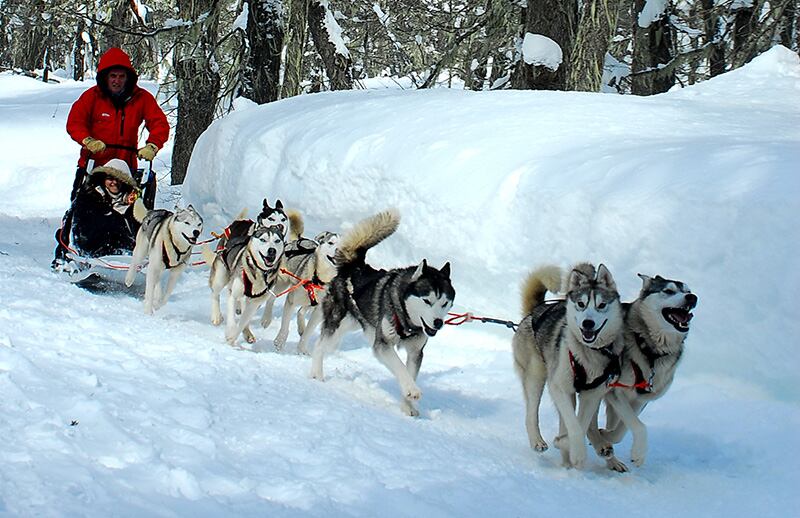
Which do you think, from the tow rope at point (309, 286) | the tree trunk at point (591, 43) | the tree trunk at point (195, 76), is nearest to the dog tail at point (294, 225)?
the tow rope at point (309, 286)

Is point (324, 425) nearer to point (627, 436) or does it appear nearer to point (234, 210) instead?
point (627, 436)

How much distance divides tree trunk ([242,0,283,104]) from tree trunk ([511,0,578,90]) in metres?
3.81

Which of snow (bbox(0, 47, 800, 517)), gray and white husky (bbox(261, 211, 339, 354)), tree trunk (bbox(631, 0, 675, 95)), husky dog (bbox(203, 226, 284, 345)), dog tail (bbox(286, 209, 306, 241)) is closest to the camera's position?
snow (bbox(0, 47, 800, 517))

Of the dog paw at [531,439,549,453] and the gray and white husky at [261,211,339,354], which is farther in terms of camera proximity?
the gray and white husky at [261,211,339,354]

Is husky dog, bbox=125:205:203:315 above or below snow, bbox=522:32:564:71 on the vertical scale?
below

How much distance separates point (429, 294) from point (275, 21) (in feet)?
26.9

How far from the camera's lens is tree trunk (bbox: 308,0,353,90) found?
42.9 ft

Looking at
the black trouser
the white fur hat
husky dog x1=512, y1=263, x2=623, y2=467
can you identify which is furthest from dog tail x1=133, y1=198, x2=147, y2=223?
husky dog x1=512, y1=263, x2=623, y2=467

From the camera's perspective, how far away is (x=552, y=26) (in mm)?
9555

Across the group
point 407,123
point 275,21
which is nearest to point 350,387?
point 407,123

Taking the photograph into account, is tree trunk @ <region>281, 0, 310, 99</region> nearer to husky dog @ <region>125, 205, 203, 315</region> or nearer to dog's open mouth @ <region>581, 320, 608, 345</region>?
husky dog @ <region>125, 205, 203, 315</region>

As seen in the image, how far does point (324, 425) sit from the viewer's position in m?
4.05

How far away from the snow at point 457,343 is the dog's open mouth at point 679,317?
731 mm

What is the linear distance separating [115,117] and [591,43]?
200 inches
